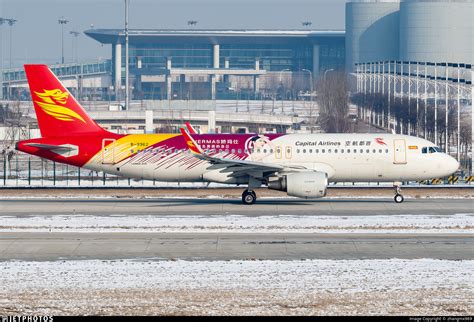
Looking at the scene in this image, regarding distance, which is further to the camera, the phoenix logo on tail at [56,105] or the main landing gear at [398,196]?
the phoenix logo on tail at [56,105]

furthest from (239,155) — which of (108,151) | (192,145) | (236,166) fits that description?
(108,151)

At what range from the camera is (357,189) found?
5716cm

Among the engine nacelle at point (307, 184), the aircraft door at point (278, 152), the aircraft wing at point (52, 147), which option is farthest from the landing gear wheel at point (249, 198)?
the aircraft wing at point (52, 147)

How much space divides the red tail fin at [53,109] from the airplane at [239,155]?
5 centimetres

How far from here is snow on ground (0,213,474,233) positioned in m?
39.6

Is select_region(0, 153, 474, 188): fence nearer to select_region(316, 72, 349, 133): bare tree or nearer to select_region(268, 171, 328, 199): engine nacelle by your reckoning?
select_region(268, 171, 328, 199): engine nacelle

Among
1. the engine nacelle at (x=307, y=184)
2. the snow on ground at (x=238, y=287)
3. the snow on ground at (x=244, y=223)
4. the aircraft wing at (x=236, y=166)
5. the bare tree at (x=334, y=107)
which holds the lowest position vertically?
the snow on ground at (x=238, y=287)

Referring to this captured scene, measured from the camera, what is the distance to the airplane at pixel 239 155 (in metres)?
49.0

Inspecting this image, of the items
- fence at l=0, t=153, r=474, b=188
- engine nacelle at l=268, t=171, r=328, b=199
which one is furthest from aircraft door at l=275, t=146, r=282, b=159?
fence at l=0, t=153, r=474, b=188

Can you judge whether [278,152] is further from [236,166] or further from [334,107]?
[334,107]

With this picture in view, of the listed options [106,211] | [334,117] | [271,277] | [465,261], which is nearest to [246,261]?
[271,277]

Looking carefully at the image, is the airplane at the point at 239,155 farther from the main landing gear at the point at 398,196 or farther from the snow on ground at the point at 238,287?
the snow on ground at the point at 238,287

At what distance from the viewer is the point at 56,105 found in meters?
50.5

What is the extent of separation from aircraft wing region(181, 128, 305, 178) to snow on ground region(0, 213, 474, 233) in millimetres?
3784
